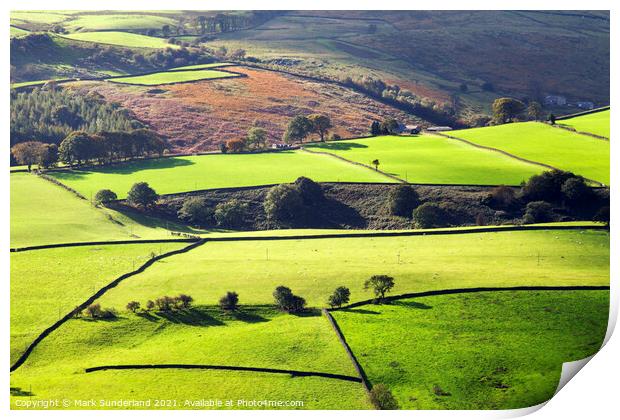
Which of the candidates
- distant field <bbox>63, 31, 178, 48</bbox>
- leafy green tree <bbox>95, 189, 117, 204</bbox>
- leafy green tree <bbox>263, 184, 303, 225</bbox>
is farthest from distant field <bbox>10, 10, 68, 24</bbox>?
leafy green tree <bbox>263, 184, 303, 225</bbox>

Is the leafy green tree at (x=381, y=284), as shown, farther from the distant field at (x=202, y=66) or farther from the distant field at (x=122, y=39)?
the distant field at (x=122, y=39)

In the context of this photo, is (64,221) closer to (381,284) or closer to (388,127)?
(381,284)

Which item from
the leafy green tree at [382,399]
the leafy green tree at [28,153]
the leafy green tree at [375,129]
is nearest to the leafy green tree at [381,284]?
the leafy green tree at [382,399]

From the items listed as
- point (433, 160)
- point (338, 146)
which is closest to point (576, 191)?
point (433, 160)

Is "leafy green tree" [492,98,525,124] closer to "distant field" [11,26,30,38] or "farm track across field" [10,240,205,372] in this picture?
"farm track across field" [10,240,205,372]

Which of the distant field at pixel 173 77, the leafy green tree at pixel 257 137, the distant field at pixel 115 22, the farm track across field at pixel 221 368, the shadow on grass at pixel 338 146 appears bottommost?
the farm track across field at pixel 221 368
